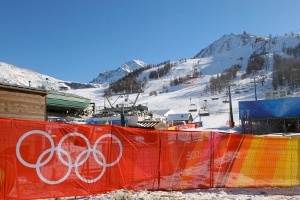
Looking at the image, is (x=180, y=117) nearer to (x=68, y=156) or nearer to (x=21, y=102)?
(x=21, y=102)

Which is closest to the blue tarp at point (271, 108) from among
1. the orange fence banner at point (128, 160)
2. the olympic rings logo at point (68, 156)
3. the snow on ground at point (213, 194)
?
the orange fence banner at point (128, 160)

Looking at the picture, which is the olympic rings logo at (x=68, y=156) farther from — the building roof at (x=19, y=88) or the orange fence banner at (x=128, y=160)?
the building roof at (x=19, y=88)

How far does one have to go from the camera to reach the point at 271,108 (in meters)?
47.8

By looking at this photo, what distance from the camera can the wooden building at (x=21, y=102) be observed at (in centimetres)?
1434

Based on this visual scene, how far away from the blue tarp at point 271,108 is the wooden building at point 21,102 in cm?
3670

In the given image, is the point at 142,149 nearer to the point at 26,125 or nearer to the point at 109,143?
the point at 109,143

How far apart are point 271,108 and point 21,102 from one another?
38.5m

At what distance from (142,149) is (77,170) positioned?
1822 millimetres

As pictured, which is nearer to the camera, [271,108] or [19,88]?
[19,88]

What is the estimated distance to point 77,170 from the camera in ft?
28.1

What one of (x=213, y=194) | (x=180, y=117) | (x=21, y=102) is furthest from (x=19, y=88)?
(x=180, y=117)

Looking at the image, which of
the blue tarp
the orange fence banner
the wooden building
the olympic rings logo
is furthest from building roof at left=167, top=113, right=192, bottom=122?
the olympic rings logo

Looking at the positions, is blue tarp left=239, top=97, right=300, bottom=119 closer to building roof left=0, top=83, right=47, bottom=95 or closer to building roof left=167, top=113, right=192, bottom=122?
building roof left=167, top=113, right=192, bottom=122

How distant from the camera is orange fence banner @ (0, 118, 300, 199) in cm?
782
